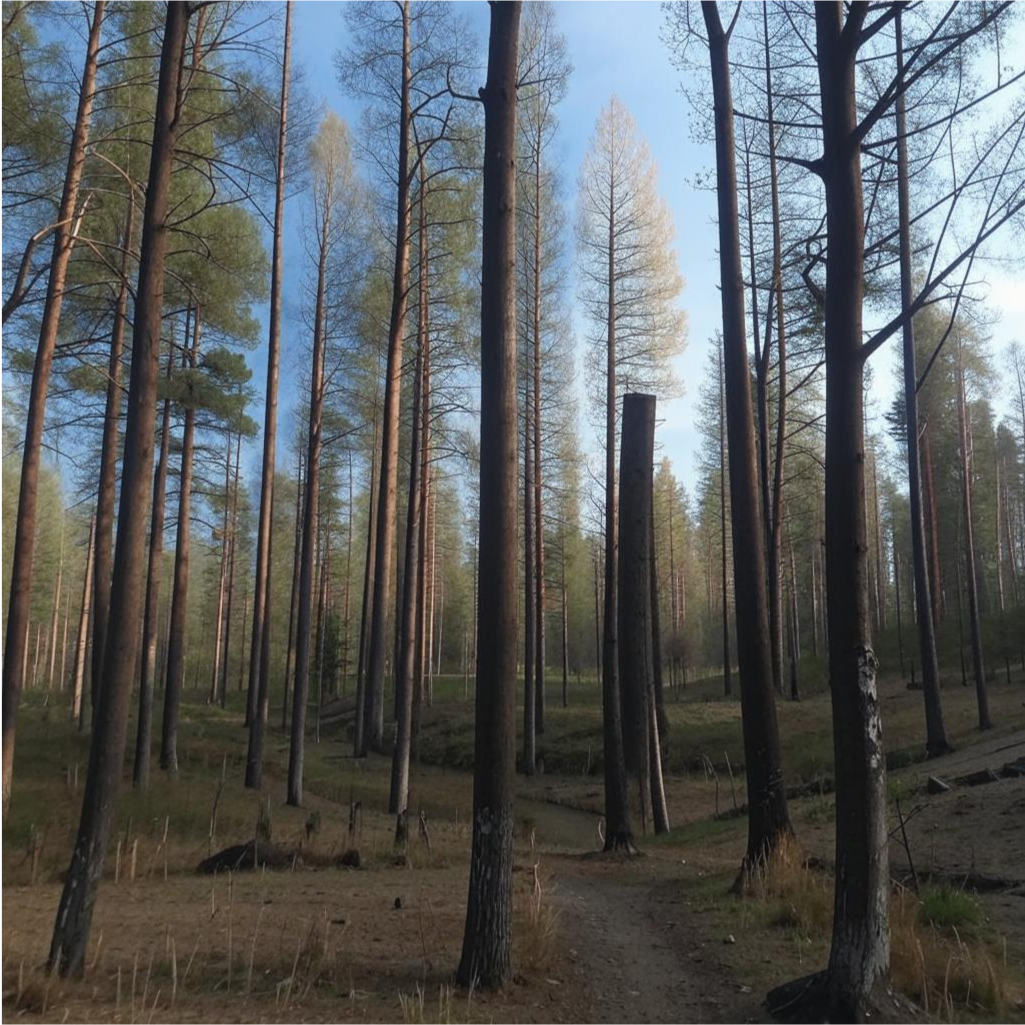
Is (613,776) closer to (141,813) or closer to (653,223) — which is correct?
(141,813)

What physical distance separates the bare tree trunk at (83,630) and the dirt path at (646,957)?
3365 mm

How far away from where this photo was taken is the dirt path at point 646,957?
4883 millimetres

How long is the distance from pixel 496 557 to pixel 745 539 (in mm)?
4093

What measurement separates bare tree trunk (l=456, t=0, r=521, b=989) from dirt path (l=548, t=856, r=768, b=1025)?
2.61ft

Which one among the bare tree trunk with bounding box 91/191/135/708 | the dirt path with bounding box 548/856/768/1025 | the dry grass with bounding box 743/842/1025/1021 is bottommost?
the dirt path with bounding box 548/856/768/1025

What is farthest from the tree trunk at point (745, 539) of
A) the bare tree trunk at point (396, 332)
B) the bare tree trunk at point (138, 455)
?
the bare tree trunk at point (138, 455)

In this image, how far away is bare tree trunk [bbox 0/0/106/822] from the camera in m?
2.25

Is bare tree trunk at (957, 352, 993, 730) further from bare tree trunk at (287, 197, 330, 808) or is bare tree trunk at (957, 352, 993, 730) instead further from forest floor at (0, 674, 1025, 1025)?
bare tree trunk at (287, 197, 330, 808)

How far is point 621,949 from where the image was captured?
626 cm

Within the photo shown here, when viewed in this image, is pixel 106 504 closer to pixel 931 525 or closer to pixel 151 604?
pixel 151 604

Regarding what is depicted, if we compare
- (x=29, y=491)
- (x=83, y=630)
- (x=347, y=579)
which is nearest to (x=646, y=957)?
(x=29, y=491)

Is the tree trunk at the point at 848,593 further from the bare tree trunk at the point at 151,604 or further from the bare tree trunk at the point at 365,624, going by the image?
the bare tree trunk at the point at 365,624

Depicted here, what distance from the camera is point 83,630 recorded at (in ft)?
48.6

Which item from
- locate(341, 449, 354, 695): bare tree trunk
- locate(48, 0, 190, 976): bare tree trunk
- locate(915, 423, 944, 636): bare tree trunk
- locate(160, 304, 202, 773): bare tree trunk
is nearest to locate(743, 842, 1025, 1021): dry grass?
locate(48, 0, 190, 976): bare tree trunk
